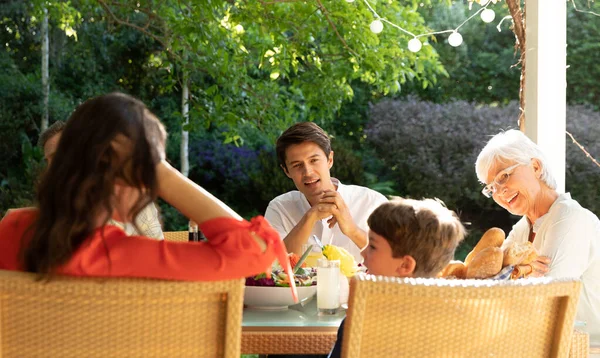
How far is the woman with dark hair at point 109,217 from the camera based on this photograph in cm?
132

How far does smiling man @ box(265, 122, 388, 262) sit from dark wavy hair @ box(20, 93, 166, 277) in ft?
5.02

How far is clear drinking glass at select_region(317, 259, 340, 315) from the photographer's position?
202cm

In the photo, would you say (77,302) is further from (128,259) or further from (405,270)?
(405,270)

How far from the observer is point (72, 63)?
861 centimetres

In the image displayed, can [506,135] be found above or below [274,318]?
above

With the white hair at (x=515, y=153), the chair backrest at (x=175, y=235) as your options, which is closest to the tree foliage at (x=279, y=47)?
the chair backrest at (x=175, y=235)

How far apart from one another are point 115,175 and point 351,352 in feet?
1.58

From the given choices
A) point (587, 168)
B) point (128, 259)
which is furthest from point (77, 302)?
point (587, 168)

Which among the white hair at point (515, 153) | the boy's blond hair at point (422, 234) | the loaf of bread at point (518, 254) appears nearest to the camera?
the boy's blond hair at point (422, 234)

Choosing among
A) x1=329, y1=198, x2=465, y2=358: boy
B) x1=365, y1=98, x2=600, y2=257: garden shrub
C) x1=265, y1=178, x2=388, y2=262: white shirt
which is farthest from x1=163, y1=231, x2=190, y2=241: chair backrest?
x1=365, y1=98, x2=600, y2=257: garden shrub

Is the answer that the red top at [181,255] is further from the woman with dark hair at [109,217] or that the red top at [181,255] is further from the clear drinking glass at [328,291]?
the clear drinking glass at [328,291]

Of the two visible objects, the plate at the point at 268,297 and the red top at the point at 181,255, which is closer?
the red top at the point at 181,255

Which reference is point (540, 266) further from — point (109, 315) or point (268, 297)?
point (109, 315)

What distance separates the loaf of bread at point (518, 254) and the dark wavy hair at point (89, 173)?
1088 millimetres
